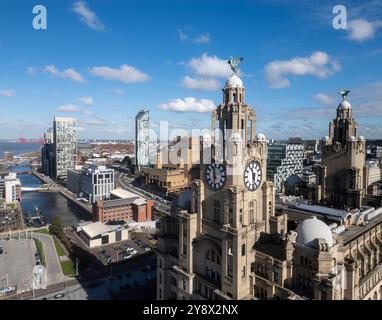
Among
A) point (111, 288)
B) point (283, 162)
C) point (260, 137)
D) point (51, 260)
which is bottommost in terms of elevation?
point (111, 288)

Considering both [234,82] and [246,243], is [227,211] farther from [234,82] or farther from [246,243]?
[234,82]

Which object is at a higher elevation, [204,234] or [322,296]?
[204,234]

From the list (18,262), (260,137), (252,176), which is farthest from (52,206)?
(252,176)

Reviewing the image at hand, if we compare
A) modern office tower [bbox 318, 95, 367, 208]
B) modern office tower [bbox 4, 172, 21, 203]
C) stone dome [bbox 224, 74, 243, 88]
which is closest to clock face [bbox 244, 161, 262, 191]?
stone dome [bbox 224, 74, 243, 88]

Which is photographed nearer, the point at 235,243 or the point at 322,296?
the point at 322,296

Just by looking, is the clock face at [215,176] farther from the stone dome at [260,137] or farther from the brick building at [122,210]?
the brick building at [122,210]
